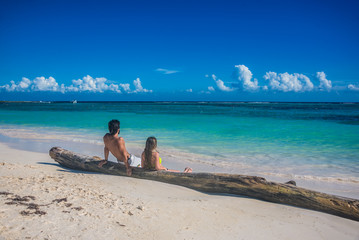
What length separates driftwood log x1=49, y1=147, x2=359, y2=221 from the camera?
383 cm

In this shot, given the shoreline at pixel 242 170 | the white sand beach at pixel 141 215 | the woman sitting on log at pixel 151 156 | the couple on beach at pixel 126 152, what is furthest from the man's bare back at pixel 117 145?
the shoreline at pixel 242 170

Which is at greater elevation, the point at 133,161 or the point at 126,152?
the point at 126,152

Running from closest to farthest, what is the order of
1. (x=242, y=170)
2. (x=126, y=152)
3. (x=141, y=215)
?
(x=141, y=215), (x=126, y=152), (x=242, y=170)

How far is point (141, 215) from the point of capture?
351 centimetres

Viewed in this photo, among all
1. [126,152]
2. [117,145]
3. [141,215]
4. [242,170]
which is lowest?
[242,170]

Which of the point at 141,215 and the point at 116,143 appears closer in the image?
the point at 141,215

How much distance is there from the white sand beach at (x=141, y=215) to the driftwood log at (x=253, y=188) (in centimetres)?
12

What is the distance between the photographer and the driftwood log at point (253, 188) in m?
3.83

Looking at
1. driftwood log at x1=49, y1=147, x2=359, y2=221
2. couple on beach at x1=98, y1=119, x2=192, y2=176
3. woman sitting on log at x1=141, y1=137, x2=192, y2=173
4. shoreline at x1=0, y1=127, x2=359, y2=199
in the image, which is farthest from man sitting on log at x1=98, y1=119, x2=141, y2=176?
shoreline at x1=0, y1=127, x2=359, y2=199

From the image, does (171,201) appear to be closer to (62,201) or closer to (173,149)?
(62,201)

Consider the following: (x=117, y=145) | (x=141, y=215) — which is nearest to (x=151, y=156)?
A: (x=117, y=145)

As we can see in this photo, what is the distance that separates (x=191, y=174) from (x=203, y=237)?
1.84 m

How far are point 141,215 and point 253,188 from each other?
78.7 inches

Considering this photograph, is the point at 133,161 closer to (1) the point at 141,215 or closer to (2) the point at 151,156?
(2) the point at 151,156
